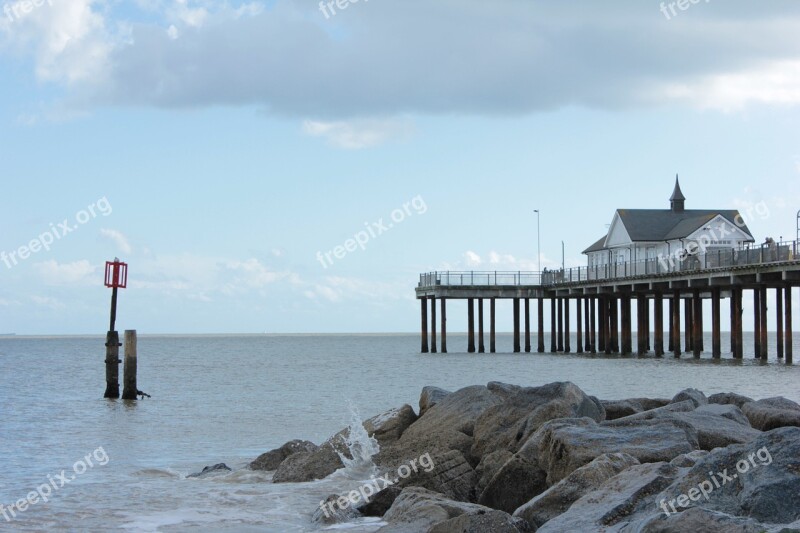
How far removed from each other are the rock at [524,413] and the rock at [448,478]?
2.85ft

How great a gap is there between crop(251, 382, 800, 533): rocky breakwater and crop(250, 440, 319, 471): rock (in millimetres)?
27

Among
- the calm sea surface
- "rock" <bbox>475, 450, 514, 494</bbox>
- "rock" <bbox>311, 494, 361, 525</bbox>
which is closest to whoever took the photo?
"rock" <bbox>311, 494, 361, 525</bbox>

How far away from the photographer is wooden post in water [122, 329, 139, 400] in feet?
95.3

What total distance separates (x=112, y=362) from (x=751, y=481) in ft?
83.3

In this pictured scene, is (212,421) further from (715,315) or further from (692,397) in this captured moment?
(715,315)

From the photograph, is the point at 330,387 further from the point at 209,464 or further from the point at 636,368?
the point at 209,464

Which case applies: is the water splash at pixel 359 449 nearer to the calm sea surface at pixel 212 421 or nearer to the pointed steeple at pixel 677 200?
the calm sea surface at pixel 212 421

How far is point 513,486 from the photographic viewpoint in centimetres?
1138

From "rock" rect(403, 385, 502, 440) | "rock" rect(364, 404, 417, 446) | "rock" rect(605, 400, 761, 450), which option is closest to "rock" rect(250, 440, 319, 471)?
"rock" rect(364, 404, 417, 446)

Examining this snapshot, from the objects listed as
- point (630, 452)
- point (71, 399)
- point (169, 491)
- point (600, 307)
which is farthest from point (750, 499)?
point (600, 307)

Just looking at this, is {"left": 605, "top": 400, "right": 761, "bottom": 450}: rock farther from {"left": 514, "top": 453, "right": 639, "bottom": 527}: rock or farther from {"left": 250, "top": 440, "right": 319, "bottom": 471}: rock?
{"left": 250, "top": 440, "right": 319, "bottom": 471}: rock

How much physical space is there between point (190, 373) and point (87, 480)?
122ft

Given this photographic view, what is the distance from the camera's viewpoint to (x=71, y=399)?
34781 millimetres

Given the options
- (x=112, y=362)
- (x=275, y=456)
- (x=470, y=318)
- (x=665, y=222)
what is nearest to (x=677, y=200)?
(x=665, y=222)
